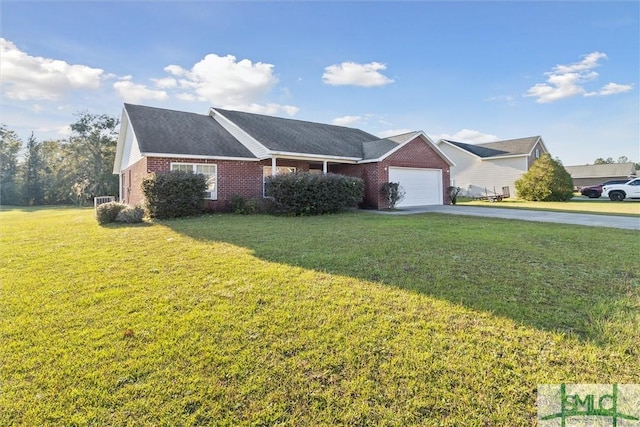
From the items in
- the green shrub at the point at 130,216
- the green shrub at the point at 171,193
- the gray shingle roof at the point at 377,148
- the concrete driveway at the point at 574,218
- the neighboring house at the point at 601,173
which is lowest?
the concrete driveway at the point at 574,218

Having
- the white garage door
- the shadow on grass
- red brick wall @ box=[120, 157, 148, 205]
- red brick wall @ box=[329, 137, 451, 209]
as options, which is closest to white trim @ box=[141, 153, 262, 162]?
red brick wall @ box=[120, 157, 148, 205]

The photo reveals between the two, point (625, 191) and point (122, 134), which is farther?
point (625, 191)

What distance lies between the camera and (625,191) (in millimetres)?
23156

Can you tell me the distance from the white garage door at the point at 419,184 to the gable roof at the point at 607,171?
47.6 m

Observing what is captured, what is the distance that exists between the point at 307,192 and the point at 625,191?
25.3 m

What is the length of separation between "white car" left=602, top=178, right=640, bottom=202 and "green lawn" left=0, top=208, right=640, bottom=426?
2437 cm

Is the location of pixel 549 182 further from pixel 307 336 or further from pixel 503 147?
pixel 307 336

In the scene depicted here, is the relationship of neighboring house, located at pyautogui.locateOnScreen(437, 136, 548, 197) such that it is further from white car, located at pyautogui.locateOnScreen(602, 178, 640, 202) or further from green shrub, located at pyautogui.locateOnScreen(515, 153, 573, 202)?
white car, located at pyautogui.locateOnScreen(602, 178, 640, 202)

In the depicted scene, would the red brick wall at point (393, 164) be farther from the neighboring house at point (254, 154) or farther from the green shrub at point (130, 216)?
the green shrub at point (130, 216)

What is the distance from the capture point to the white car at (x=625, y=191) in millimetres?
22859

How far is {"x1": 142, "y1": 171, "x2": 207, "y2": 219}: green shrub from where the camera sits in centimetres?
1110

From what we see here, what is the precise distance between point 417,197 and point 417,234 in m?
10.4

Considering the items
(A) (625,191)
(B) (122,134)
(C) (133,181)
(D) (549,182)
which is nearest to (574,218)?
(D) (549,182)

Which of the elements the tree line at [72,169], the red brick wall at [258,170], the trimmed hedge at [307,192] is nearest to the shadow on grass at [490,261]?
the trimmed hedge at [307,192]
